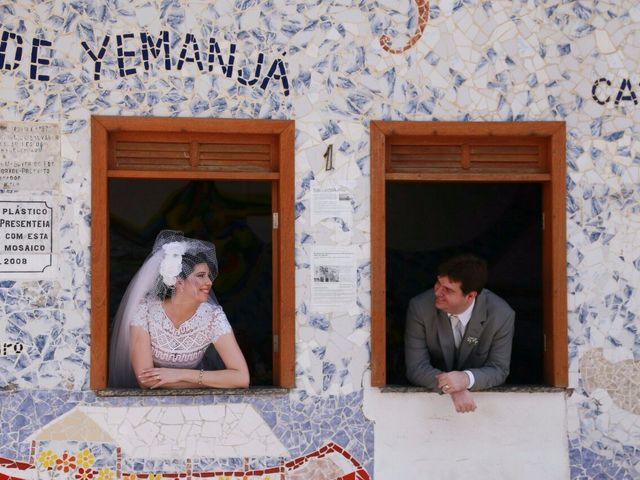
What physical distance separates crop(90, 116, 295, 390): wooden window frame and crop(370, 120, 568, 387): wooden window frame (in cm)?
53

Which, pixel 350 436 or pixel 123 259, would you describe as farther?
pixel 123 259

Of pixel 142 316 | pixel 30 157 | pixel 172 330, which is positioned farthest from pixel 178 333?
pixel 30 157

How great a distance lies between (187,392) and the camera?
6227 millimetres

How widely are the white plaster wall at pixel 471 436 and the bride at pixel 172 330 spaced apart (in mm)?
962

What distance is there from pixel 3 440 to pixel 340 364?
6.83 ft

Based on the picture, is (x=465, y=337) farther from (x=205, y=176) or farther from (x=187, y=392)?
(x=205, y=176)

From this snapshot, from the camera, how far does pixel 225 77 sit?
247 inches

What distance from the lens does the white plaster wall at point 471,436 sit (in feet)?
20.9

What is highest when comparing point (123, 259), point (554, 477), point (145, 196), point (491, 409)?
point (145, 196)

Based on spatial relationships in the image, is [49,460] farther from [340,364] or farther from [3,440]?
[340,364]

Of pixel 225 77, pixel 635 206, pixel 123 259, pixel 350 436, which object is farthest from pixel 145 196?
pixel 635 206

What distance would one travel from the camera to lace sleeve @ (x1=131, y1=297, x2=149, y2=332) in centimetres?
639

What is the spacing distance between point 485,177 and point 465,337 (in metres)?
1.03

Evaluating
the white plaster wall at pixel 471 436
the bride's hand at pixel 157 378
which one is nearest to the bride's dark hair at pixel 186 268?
the bride's hand at pixel 157 378
